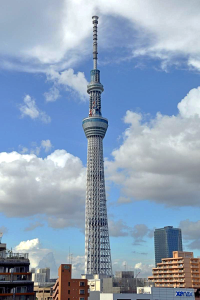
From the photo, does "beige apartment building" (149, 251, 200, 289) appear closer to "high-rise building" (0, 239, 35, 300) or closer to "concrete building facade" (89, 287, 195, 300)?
"concrete building facade" (89, 287, 195, 300)

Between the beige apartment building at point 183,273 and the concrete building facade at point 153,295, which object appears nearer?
the concrete building facade at point 153,295

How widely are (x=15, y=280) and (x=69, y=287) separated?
36008 mm

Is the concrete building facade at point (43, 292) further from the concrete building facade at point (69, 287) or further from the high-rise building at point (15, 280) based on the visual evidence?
the high-rise building at point (15, 280)

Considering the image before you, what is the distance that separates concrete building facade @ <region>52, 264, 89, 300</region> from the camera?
128 meters

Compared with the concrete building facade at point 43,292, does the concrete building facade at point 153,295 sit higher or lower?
higher

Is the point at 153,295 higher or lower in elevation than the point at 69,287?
lower

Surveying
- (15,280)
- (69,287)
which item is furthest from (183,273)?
(15,280)

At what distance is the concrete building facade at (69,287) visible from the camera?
128500mm

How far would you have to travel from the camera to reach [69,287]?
129500 mm

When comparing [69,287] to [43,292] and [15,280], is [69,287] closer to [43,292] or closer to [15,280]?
[15,280]

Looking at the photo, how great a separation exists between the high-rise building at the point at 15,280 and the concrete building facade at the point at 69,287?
101ft

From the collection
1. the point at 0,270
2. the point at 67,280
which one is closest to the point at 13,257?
the point at 0,270

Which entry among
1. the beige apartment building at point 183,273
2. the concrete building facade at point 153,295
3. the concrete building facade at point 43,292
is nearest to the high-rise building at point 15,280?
the concrete building facade at point 153,295

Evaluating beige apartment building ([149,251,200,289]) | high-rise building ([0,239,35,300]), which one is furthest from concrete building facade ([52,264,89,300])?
beige apartment building ([149,251,200,289])
